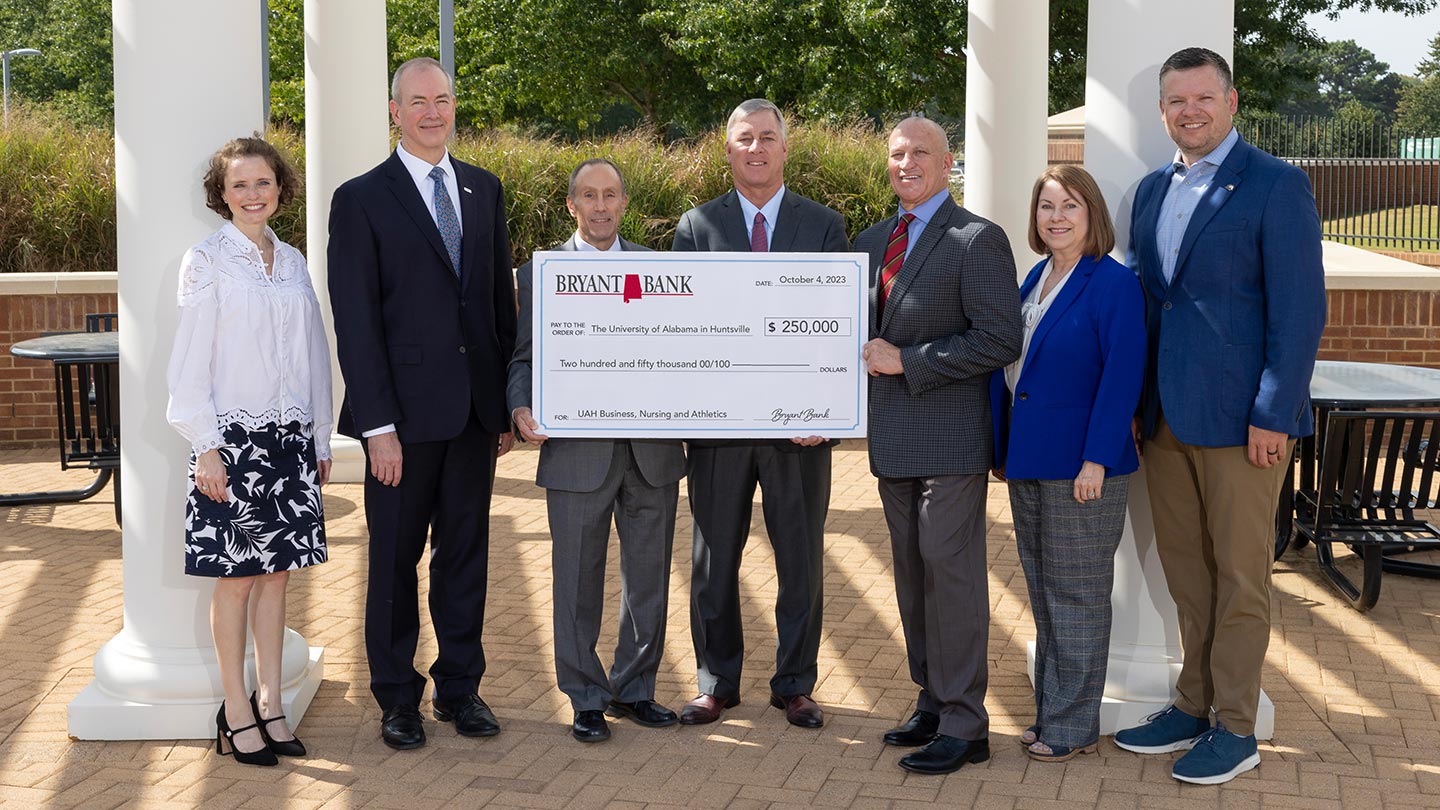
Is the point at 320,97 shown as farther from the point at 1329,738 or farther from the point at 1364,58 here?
the point at 1364,58

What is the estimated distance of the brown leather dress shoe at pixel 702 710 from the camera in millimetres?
5332

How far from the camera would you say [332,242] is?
491 cm

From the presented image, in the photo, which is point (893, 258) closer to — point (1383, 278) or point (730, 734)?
point (730, 734)

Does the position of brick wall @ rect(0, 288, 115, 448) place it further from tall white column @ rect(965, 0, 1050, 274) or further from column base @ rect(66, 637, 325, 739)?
column base @ rect(66, 637, 325, 739)

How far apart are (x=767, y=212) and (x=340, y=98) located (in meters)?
5.46

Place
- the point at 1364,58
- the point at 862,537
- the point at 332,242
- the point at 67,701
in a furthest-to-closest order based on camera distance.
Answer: the point at 1364,58, the point at 862,537, the point at 67,701, the point at 332,242

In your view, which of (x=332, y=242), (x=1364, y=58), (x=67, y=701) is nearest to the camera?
(x=332, y=242)

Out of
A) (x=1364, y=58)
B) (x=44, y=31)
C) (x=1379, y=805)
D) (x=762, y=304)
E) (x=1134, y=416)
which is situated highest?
(x=1364, y=58)

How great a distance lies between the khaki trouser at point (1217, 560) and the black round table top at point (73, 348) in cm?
615

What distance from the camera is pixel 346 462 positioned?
10.2 metres

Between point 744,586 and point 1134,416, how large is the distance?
291 centimetres

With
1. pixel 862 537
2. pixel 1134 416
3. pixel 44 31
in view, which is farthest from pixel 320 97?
pixel 44 31

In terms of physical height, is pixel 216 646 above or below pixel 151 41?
below

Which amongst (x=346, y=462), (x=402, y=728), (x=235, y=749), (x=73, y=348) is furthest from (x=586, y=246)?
(x=346, y=462)
